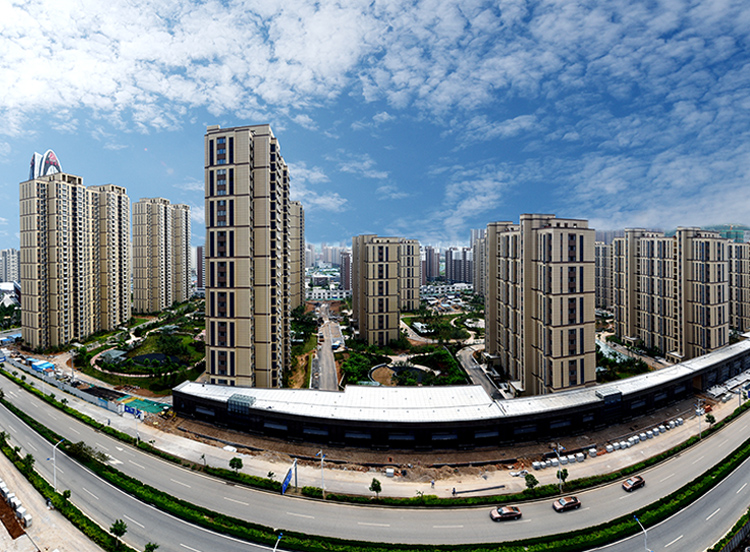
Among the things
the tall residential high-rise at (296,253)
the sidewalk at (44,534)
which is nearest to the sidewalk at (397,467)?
the sidewalk at (44,534)

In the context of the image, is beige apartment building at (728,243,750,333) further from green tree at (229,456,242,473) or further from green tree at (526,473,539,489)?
green tree at (229,456,242,473)

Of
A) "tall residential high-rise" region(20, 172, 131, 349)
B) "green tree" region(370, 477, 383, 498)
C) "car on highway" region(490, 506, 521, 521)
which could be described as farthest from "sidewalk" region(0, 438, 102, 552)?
"tall residential high-rise" region(20, 172, 131, 349)

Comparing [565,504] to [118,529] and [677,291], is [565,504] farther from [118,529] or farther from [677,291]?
[677,291]

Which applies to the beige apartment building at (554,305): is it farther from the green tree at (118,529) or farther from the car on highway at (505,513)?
the green tree at (118,529)

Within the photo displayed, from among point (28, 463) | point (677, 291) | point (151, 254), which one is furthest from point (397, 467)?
point (151, 254)

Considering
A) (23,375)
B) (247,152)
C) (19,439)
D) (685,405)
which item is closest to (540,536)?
(685,405)

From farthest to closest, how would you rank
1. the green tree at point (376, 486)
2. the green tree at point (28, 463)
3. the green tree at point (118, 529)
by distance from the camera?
the green tree at point (28, 463)
the green tree at point (376, 486)
the green tree at point (118, 529)
